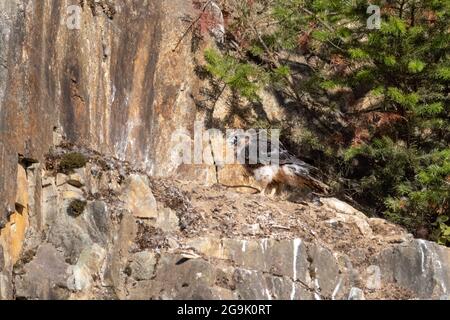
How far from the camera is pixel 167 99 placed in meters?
13.6

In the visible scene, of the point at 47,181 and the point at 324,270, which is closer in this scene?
the point at 47,181

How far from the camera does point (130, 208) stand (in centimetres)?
1130

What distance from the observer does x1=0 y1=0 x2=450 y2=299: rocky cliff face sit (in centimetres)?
1024

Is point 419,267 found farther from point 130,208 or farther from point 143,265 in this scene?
point 130,208

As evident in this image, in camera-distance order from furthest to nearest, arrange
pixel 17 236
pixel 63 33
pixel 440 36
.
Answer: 1. pixel 440 36
2. pixel 63 33
3. pixel 17 236

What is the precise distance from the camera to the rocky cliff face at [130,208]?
1024 cm

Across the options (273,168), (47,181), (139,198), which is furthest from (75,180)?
(273,168)

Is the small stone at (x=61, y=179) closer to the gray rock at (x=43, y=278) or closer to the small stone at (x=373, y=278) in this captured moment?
the gray rock at (x=43, y=278)

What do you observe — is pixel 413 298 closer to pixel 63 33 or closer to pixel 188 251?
pixel 188 251

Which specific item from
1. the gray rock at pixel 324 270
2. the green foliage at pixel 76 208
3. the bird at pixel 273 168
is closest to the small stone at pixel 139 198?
the green foliage at pixel 76 208

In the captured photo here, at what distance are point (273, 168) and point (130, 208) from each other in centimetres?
334

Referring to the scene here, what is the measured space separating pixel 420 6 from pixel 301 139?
A: 3001 millimetres

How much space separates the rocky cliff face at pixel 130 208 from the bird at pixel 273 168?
39 cm

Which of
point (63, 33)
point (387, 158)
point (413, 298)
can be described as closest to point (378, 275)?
point (413, 298)
